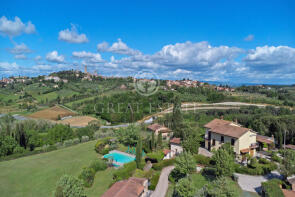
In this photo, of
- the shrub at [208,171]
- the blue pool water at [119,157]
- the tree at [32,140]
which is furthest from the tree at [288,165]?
the tree at [32,140]

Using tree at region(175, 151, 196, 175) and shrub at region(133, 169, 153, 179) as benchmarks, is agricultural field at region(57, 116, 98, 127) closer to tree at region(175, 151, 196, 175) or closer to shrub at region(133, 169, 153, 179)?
shrub at region(133, 169, 153, 179)

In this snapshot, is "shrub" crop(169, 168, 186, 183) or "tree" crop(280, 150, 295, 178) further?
"shrub" crop(169, 168, 186, 183)

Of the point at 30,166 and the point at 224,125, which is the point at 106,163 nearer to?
the point at 30,166

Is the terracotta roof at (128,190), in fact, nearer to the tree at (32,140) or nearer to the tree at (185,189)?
the tree at (185,189)

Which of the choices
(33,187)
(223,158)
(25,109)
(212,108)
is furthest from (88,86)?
(223,158)

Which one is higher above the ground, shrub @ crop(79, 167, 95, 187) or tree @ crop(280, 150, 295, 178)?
tree @ crop(280, 150, 295, 178)

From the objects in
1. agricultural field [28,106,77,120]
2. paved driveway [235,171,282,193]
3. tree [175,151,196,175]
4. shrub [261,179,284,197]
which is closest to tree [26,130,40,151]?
agricultural field [28,106,77,120]
